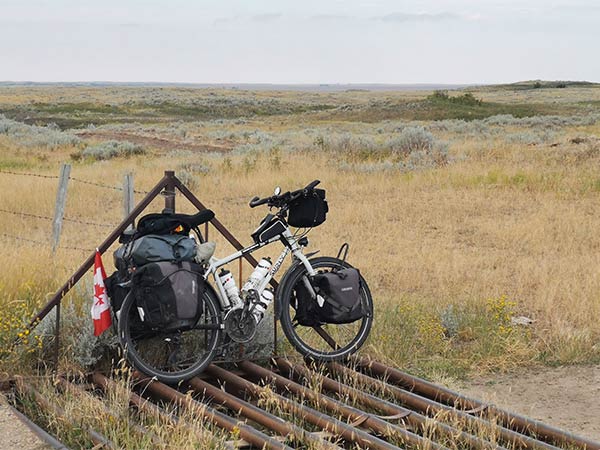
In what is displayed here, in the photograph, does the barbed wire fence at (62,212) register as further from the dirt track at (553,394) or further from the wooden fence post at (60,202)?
the dirt track at (553,394)

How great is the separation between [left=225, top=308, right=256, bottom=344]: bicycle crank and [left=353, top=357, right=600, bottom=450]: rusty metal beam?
928mm

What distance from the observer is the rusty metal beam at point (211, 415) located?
486cm

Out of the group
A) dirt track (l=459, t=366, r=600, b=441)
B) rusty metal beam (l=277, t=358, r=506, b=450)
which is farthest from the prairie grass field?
rusty metal beam (l=277, t=358, r=506, b=450)

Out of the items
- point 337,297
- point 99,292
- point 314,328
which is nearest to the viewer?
point 99,292

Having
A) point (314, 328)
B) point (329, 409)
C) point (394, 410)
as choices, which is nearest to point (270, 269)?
point (314, 328)

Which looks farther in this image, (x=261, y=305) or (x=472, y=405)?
(x=261, y=305)

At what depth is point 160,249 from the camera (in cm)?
573

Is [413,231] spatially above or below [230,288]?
below

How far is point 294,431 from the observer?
5.03 meters

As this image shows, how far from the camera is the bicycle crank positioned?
596cm

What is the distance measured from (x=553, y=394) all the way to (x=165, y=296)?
9.75ft

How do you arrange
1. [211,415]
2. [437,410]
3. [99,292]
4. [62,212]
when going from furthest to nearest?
[62,212] → [99,292] → [437,410] → [211,415]

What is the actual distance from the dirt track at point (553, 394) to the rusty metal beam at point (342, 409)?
0.89 meters

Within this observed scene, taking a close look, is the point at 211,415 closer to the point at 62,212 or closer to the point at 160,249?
the point at 160,249
